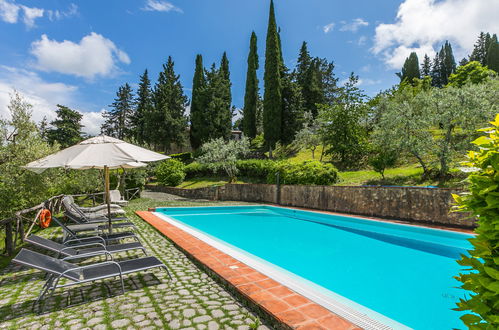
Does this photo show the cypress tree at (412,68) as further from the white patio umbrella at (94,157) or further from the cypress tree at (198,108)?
the white patio umbrella at (94,157)

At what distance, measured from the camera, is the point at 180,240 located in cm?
614

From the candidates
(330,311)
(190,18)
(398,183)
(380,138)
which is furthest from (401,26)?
(330,311)

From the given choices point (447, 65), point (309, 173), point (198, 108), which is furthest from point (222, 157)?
point (447, 65)

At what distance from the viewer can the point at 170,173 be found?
24.8 metres

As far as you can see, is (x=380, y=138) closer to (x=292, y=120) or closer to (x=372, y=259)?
(x=372, y=259)

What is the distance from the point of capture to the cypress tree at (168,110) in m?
34.6

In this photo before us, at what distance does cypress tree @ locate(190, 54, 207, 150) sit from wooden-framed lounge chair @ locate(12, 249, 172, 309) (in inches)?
1095

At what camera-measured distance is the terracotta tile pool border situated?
267 cm

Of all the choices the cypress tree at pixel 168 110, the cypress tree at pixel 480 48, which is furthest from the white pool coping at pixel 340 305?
the cypress tree at pixel 480 48

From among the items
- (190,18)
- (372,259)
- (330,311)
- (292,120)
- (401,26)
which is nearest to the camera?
(330,311)

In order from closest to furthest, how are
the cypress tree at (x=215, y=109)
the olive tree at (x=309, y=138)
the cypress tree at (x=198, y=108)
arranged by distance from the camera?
the olive tree at (x=309, y=138) → the cypress tree at (x=215, y=109) → the cypress tree at (x=198, y=108)

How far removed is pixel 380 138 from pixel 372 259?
1087cm

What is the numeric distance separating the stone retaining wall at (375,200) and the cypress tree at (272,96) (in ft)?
41.1

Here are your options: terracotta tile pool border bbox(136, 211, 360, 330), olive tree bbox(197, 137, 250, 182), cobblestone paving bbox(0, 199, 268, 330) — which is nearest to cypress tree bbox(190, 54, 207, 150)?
olive tree bbox(197, 137, 250, 182)
